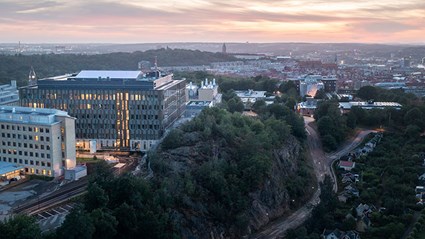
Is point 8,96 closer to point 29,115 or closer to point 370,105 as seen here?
point 29,115

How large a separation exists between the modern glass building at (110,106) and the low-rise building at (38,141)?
21.3 feet

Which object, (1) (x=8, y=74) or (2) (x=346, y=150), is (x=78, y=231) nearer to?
(2) (x=346, y=150)

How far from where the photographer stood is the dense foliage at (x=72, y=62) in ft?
280

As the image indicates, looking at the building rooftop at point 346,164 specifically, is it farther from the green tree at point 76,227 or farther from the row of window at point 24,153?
the green tree at point 76,227

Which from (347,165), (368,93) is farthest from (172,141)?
(368,93)

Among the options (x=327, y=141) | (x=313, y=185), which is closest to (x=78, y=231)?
(x=313, y=185)

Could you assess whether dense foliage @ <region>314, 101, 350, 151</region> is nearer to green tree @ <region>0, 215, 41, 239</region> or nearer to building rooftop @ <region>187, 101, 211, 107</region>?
building rooftop @ <region>187, 101, 211, 107</region>

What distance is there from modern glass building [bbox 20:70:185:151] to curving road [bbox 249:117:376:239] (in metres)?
13.6

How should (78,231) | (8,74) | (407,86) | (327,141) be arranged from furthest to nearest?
(407,86) → (8,74) → (327,141) → (78,231)

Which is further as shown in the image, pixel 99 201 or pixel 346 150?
pixel 346 150

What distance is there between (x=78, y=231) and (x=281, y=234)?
14.3 m

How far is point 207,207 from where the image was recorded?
99.6 feet

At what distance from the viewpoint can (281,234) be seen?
1206 inches

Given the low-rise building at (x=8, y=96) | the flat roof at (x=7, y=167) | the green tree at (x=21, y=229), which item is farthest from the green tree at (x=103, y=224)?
the low-rise building at (x=8, y=96)
